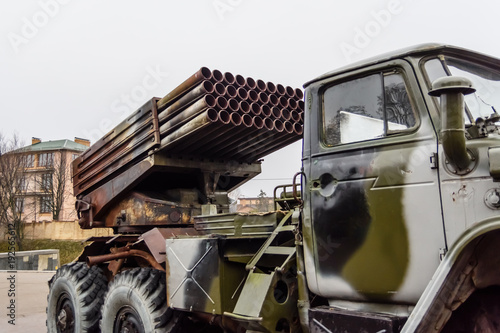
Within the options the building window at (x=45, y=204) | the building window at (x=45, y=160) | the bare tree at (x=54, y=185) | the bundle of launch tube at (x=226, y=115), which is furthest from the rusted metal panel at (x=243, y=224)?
the building window at (x=45, y=160)

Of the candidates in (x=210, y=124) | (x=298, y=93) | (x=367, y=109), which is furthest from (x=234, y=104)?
(x=367, y=109)

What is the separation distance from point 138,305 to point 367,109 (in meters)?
3.08

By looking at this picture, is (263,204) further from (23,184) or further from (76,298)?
(23,184)

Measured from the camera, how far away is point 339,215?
3.40m

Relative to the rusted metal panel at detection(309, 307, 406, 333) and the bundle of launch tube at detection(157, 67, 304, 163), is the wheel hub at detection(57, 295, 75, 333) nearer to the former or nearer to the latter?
the bundle of launch tube at detection(157, 67, 304, 163)

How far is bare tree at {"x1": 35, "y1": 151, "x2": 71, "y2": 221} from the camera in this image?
40688 millimetres

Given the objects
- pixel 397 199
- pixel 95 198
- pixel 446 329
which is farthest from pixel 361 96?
pixel 95 198

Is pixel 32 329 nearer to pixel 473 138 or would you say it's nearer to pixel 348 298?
pixel 348 298

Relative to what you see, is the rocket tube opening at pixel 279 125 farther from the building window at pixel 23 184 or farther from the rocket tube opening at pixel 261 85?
the building window at pixel 23 184

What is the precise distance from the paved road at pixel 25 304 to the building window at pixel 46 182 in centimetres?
2531

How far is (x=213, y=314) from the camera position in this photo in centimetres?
445

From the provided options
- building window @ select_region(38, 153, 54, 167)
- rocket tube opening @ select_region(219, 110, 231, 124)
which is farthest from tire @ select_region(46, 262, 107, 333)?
building window @ select_region(38, 153, 54, 167)

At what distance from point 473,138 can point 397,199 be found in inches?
22.6

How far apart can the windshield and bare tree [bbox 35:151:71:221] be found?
1600 inches
